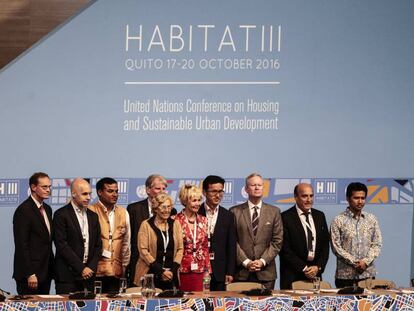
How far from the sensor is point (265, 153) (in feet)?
28.0

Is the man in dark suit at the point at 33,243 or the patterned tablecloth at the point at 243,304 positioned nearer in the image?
the patterned tablecloth at the point at 243,304

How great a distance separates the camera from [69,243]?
703 centimetres

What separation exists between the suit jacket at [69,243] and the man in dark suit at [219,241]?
0.89 m

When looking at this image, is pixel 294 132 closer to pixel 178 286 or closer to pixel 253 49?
pixel 253 49

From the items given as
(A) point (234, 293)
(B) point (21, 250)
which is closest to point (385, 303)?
(A) point (234, 293)

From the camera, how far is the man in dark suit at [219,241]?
725 centimetres

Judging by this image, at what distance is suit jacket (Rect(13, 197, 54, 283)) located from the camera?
697 cm

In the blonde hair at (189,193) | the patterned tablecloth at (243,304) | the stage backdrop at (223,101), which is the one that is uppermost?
the stage backdrop at (223,101)

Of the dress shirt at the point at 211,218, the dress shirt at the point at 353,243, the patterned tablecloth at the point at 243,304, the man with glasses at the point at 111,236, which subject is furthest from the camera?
the dress shirt at the point at 353,243

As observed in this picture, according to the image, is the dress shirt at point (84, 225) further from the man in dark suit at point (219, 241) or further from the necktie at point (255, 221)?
the necktie at point (255, 221)

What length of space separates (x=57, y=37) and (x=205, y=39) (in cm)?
131

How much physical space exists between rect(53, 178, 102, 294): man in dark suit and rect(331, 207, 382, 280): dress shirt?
1.89m

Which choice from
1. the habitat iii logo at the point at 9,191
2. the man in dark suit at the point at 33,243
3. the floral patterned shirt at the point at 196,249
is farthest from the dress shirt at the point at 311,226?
the habitat iii logo at the point at 9,191

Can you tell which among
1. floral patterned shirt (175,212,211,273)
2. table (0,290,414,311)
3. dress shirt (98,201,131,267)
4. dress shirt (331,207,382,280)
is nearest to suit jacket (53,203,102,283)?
dress shirt (98,201,131,267)
